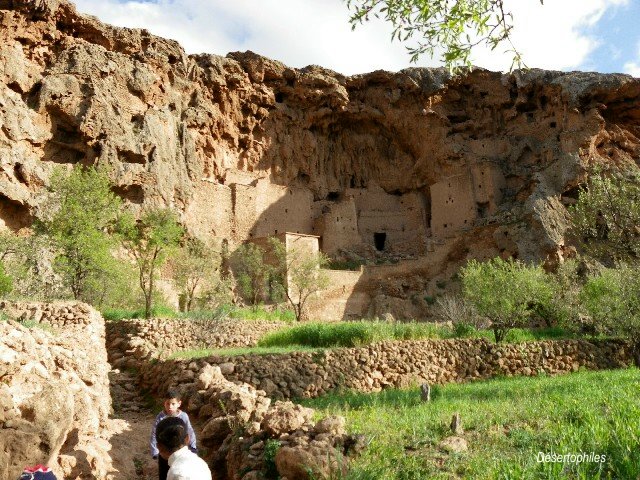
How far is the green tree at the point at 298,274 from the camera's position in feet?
107

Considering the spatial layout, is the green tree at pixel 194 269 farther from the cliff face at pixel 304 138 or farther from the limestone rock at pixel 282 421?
the limestone rock at pixel 282 421

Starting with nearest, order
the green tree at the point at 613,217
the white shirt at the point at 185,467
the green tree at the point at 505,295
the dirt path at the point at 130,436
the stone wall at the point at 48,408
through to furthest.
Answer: the white shirt at the point at 185,467, the stone wall at the point at 48,408, the dirt path at the point at 130,436, the green tree at the point at 613,217, the green tree at the point at 505,295

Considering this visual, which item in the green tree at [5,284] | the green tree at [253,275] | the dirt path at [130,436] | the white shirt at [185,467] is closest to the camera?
the white shirt at [185,467]

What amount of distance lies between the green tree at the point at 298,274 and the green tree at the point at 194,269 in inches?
158

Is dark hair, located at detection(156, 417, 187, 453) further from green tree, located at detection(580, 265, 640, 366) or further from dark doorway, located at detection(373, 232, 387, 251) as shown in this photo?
dark doorway, located at detection(373, 232, 387, 251)

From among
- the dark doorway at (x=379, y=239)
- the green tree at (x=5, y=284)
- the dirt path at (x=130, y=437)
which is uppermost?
the dark doorway at (x=379, y=239)

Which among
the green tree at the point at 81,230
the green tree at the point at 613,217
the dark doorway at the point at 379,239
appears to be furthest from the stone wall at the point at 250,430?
the dark doorway at the point at 379,239

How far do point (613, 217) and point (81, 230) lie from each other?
767 inches

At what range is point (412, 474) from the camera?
19.4 feet

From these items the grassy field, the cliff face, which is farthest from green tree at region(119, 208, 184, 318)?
the grassy field

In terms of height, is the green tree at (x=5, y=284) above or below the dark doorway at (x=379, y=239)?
below

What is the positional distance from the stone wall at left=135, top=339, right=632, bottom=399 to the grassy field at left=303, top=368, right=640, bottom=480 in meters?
3.49

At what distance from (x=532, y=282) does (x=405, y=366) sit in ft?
34.0

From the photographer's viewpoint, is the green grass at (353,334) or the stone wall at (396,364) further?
the green grass at (353,334)
